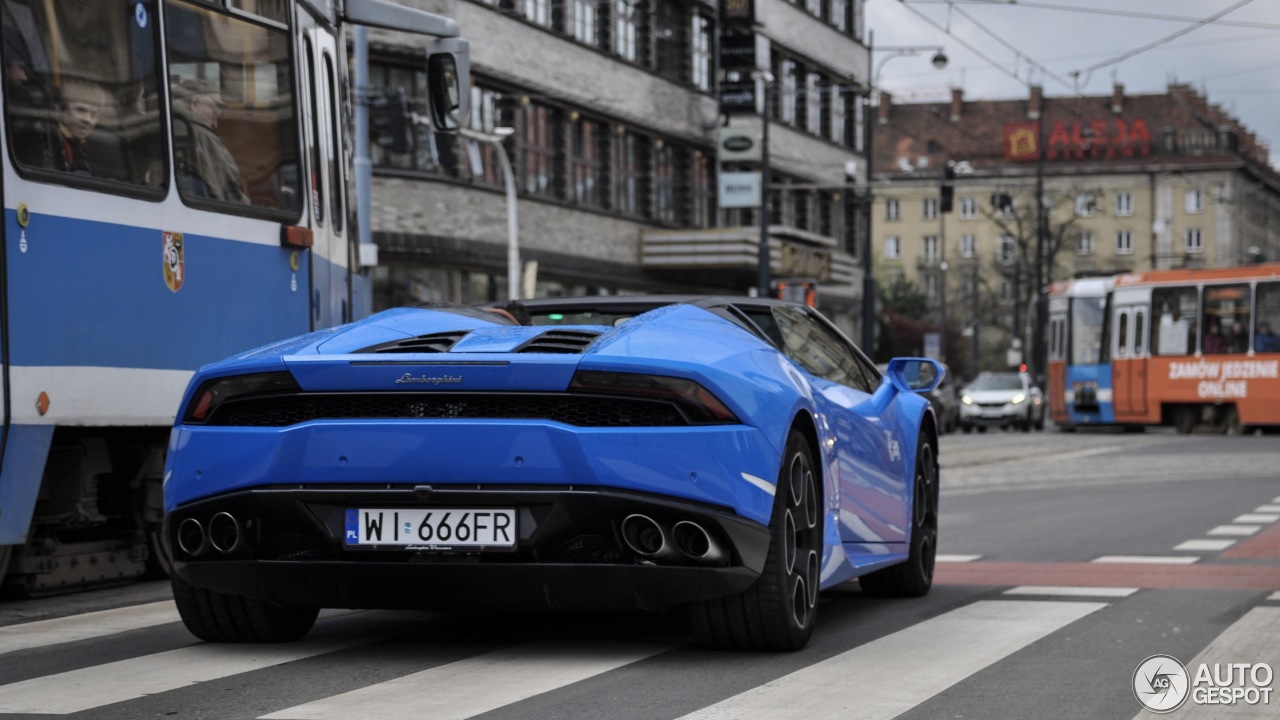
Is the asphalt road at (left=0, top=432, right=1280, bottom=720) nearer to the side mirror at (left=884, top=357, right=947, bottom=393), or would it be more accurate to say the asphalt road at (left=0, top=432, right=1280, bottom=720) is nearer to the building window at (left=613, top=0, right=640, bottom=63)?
the side mirror at (left=884, top=357, right=947, bottom=393)

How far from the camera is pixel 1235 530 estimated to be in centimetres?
1452

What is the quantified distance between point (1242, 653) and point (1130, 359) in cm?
3924

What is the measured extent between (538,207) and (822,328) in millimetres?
34974

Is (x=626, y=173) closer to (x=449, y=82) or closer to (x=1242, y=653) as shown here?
(x=449, y=82)

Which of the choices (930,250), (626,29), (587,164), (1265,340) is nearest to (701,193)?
(626,29)

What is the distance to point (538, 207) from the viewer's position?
43.4 m

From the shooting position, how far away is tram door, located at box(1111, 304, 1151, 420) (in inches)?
1768

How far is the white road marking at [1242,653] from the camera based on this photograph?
5559 millimetres

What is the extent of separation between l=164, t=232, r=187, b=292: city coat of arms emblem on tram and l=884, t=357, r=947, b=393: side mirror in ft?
10.5

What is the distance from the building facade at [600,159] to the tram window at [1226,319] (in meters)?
9.79

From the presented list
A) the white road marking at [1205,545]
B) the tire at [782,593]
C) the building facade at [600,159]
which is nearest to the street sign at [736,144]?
the building facade at [600,159]

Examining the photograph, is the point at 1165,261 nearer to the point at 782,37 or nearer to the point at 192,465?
the point at 782,37

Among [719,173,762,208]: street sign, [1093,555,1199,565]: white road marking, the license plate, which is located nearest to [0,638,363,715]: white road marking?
the license plate

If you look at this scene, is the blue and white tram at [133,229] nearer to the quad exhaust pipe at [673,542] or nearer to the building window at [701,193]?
the quad exhaust pipe at [673,542]
